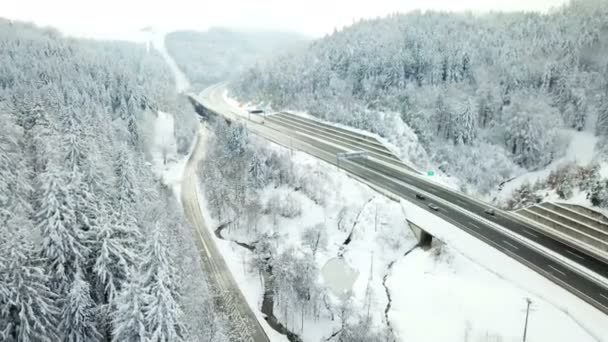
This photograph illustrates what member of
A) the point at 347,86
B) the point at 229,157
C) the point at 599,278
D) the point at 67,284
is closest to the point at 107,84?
the point at 229,157

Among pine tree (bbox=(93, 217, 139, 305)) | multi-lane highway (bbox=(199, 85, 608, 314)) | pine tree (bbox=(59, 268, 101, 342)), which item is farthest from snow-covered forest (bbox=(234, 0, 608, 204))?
pine tree (bbox=(59, 268, 101, 342))

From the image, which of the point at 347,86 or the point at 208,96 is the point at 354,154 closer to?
the point at 347,86

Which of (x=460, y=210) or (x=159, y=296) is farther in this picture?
(x=460, y=210)

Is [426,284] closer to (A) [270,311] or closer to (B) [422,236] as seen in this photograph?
(B) [422,236]

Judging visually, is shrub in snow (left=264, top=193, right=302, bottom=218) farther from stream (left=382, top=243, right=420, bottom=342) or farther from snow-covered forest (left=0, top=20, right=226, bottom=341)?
stream (left=382, top=243, right=420, bottom=342)

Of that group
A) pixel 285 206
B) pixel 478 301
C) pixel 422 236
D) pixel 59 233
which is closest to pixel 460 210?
pixel 422 236

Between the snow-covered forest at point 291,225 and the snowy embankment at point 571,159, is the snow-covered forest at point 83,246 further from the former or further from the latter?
the snowy embankment at point 571,159
